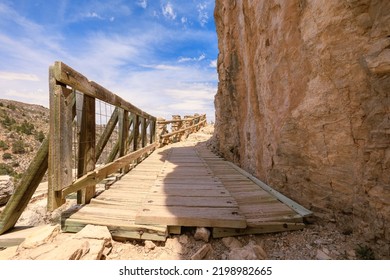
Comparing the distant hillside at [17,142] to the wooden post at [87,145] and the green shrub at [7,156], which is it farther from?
the wooden post at [87,145]

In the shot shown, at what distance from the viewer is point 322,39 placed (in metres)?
2.66

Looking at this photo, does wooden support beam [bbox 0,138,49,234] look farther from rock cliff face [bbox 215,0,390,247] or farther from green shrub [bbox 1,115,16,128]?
green shrub [bbox 1,115,16,128]

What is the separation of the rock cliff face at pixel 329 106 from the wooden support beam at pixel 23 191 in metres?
3.50

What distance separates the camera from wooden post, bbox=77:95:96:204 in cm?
314


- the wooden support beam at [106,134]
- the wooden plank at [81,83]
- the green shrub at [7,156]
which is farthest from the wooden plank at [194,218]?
the green shrub at [7,156]

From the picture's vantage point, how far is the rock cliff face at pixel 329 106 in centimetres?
204

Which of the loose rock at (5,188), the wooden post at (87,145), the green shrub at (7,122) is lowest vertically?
the loose rock at (5,188)

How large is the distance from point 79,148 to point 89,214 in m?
0.96

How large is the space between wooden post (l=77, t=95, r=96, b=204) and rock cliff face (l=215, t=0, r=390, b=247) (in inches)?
124

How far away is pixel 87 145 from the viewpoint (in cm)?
328

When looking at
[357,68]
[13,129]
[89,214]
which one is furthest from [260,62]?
[13,129]

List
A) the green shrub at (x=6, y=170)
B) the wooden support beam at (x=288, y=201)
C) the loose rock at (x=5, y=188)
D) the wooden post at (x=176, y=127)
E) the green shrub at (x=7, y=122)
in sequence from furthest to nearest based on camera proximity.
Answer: the green shrub at (x=7, y=122) → the green shrub at (x=6, y=170) → the wooden post at (x=176, y=127) → the loose rock at (x=5, y=188) → the wooden support beam at (x=288, y=201)

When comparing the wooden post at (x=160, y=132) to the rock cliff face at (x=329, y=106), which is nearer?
the rock cliff face at (x=329, y=106)
